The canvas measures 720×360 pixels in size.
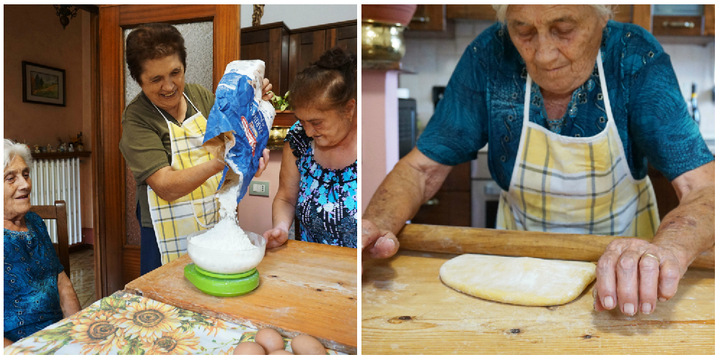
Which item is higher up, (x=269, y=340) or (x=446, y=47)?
(x=446, y=47)

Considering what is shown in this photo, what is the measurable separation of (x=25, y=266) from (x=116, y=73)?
1.15 ft

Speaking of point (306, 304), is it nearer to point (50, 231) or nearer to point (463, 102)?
point (50, 231)

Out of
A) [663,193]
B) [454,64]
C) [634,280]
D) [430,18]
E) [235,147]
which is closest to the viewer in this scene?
[634,280]

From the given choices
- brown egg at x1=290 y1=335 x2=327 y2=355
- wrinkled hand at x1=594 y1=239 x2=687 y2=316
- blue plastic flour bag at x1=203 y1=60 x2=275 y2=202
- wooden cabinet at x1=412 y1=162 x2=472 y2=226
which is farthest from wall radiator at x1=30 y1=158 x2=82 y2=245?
wooden cabinet at x1=412 y1=162 x2=472 y2=226

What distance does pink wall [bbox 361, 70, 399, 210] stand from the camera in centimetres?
124

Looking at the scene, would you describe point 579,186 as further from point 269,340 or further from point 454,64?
point 454,64

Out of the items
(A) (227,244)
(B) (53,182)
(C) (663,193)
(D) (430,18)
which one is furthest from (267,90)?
(C) (663,193)

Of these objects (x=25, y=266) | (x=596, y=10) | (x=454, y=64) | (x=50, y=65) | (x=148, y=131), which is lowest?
(x=25, y=266)

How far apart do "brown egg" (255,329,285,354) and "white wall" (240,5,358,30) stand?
50 centimetres

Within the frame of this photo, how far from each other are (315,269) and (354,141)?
246mm

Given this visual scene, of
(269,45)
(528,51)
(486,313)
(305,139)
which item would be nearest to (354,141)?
(305,139)

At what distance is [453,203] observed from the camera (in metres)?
2.54

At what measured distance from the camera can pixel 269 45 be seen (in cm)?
77
